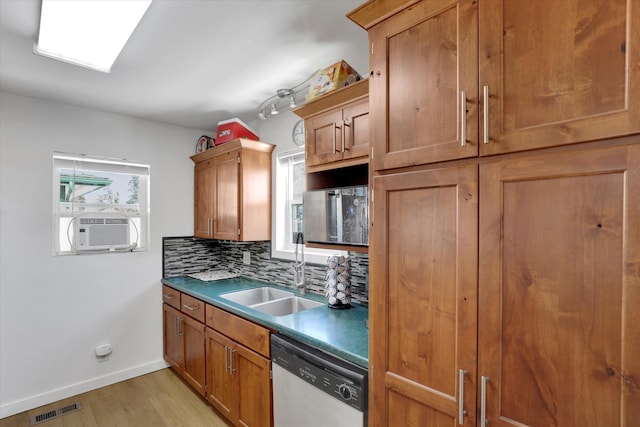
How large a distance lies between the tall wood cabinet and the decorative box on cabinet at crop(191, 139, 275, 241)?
1.77 metres

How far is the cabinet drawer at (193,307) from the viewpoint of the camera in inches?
99.8

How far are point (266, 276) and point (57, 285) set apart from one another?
5.61 ft

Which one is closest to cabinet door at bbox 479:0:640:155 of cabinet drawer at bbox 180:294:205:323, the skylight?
the skylight

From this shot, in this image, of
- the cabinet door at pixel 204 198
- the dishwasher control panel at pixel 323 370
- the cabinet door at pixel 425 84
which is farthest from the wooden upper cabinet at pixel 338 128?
the cabinet door at pixel 204 198

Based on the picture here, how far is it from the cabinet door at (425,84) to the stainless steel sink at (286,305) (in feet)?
→ 4.78

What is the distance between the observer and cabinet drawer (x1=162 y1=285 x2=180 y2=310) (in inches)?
115

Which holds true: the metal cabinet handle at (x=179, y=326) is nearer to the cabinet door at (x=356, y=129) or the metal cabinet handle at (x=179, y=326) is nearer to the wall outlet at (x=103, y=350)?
the wall outlet at (x=103, y=350)

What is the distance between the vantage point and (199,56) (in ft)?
6.26

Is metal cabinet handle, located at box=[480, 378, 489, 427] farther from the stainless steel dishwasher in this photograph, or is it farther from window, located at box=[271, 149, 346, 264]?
window, located at box=[271, 149, 346, 264]

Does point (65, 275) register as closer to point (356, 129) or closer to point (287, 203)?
point (287, 203)

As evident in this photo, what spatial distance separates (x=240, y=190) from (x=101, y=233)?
1.33m

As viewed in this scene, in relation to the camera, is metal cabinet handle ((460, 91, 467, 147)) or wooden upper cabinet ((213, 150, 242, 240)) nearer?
metal cabinet handle ((460, 91, 467, 147))

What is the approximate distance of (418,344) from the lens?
110 cm

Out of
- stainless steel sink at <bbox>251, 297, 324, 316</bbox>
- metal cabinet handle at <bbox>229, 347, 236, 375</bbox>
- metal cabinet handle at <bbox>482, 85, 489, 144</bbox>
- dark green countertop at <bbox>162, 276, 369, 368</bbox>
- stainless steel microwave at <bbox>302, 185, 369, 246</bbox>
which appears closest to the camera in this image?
metal cabinet handle at <bbox>482, 85, 489, 144</bbox>
